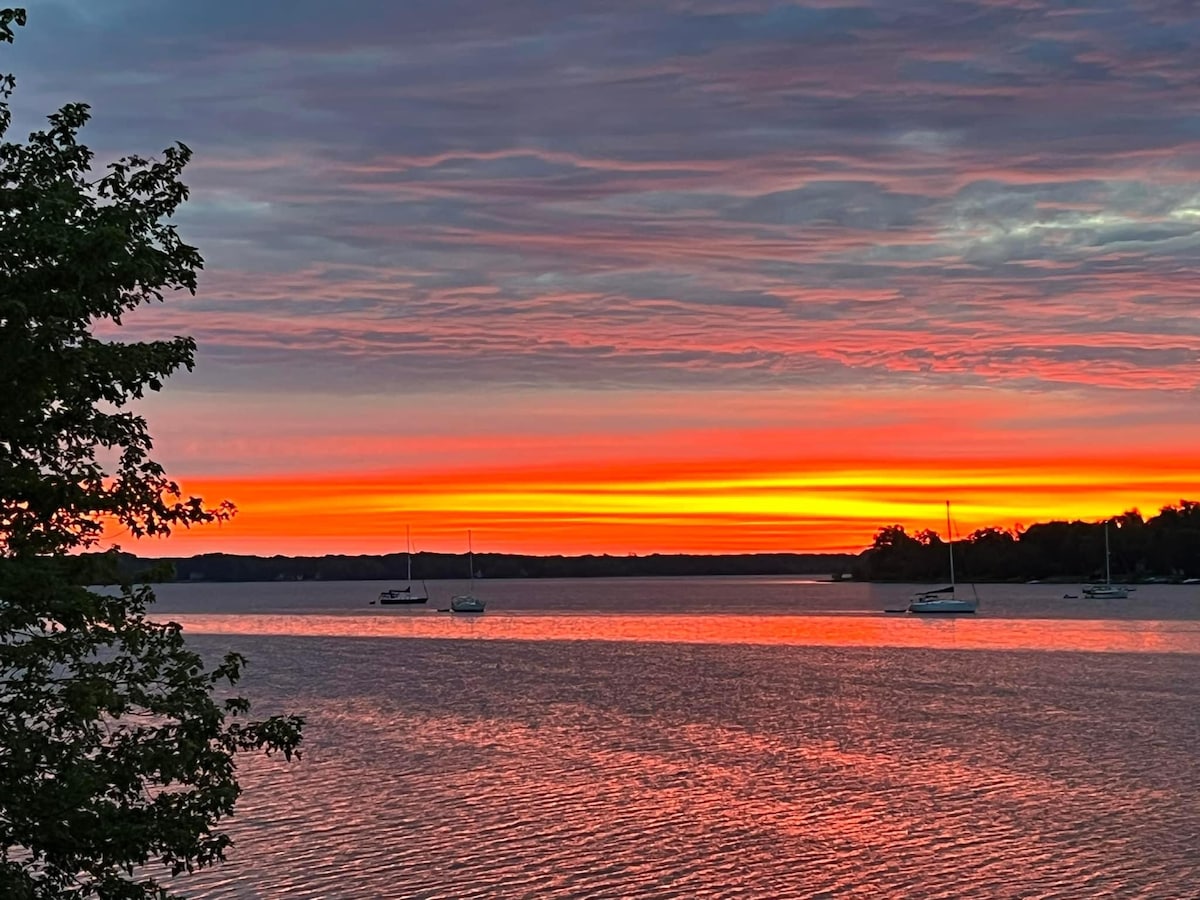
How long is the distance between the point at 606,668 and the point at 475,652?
22.0 m

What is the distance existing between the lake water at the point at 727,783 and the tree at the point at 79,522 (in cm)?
1416

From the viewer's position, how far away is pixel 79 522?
16188 millimetres

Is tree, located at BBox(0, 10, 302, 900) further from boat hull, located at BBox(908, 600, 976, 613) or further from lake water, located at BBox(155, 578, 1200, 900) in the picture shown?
boat hull, located at BBox(908, 600, 976, 613)

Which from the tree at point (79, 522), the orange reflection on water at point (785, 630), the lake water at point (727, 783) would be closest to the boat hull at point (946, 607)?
the orange reflection on water at point (785, 630)

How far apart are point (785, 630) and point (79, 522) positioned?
452 ft

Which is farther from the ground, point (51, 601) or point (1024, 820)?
point (51, 601)

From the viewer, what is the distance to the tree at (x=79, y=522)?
47.0 feet

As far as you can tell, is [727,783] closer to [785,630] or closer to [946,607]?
[785,630]

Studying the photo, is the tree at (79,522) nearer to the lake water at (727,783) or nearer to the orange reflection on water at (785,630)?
the lake water at (727,783)

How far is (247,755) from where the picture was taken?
1908 inches

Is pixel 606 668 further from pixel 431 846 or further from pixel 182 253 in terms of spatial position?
pixel 182 253

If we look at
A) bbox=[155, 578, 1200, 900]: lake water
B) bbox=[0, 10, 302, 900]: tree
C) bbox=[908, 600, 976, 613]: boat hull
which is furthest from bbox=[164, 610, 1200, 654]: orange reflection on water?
bbox=[0, 10, 302, 900]: tree

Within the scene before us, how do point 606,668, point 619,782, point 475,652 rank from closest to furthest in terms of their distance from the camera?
point 619,782 → point 606,668 → point 475,652

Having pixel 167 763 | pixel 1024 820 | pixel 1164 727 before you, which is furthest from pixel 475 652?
pixel 167 763
